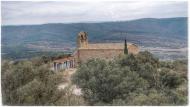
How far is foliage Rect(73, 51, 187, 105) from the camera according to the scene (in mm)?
4395

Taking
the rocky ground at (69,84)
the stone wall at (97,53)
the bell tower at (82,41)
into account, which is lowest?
the rocky ground at (69,84)

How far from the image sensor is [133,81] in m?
4.50

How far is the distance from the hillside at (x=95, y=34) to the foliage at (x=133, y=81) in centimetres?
15

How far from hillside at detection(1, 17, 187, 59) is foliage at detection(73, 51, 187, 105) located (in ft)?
0.48

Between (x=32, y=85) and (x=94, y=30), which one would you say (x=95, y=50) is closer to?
(x=94, y=30)

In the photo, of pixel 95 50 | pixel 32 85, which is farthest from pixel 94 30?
pixel 32 85

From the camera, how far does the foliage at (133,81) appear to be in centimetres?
439

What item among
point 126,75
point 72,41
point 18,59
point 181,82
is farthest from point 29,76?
point 181,82

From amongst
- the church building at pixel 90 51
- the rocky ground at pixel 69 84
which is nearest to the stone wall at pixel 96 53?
the church building at pixel 90 51

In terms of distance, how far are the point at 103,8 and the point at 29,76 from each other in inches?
31.6

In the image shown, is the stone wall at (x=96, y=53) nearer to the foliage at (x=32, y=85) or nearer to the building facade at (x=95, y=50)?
the building facade at (x=95, y=50)

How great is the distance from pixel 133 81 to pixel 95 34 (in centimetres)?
48

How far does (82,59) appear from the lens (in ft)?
14.7

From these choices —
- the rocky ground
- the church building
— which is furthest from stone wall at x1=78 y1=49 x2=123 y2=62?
the rocky ground
